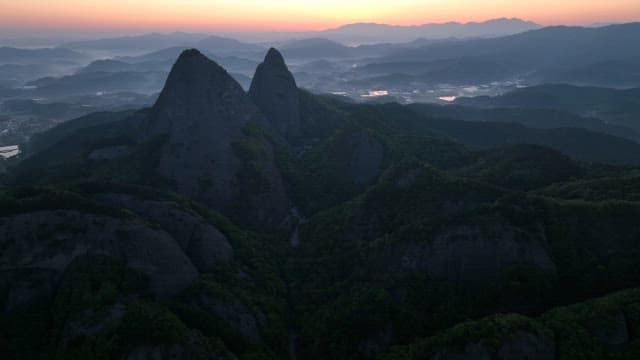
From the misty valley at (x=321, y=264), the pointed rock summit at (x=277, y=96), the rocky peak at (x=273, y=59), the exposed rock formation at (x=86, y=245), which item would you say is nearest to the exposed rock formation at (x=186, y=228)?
the misty valley at (x=321, y=264)

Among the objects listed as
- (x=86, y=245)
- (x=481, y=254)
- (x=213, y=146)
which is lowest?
(x=481, y=254)

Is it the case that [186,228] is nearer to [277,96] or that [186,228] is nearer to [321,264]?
[321,264]

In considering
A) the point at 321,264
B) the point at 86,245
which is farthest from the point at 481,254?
the point at 86,245

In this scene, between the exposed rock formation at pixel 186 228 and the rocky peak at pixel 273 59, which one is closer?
the exposed rock formation at pixel 186 228

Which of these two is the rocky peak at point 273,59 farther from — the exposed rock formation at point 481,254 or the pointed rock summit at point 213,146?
the exposed rock formation at point 481,254

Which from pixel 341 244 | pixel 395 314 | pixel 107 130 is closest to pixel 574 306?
pixel 395 314

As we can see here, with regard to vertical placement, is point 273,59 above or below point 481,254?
above

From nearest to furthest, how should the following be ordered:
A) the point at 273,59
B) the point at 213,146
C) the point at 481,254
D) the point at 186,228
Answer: the point at 481,254, the point at 186,228, the point at 213,146, the point at 273,59
